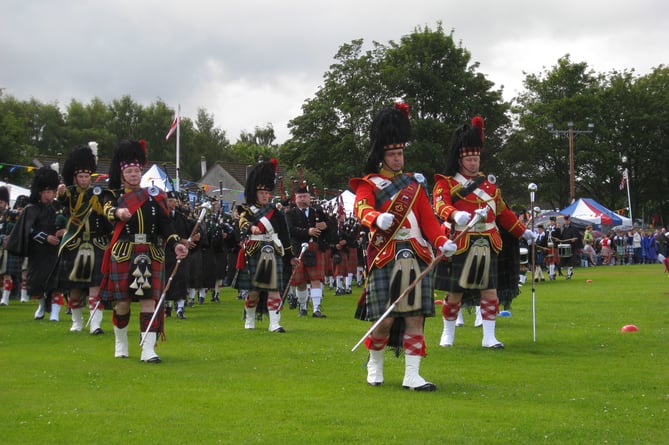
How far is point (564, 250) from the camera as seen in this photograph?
100ft

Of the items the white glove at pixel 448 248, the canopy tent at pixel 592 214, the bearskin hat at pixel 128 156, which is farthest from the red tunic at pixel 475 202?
the canopy tent at pixel 592 214

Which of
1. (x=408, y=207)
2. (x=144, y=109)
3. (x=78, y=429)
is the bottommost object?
(x=78, y=429)

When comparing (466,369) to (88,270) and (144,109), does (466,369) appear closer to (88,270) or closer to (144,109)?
(88,270)

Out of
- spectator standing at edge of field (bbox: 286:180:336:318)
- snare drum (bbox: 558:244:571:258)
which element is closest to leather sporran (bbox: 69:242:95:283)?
spectator standing at edge of field (bbox: 286:180:336:318)

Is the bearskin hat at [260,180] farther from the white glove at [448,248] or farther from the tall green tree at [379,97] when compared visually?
the tall green tree at [379,97]

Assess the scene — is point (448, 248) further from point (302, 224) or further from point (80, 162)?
point (302, 224)

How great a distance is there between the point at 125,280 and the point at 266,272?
3.31 m

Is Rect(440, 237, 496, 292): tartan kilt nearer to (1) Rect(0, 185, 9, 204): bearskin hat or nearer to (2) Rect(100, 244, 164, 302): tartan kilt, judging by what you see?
(2) Rect(100, 244, 164, 302): tartan kilt

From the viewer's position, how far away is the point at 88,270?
1313cm

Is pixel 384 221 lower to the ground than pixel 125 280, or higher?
higher

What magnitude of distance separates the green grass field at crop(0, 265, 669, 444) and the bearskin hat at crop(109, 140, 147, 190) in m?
2.21

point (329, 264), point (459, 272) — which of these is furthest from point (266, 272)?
point (329, 264)

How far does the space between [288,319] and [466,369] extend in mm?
6601

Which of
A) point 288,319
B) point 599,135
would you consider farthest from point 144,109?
point 288,319
